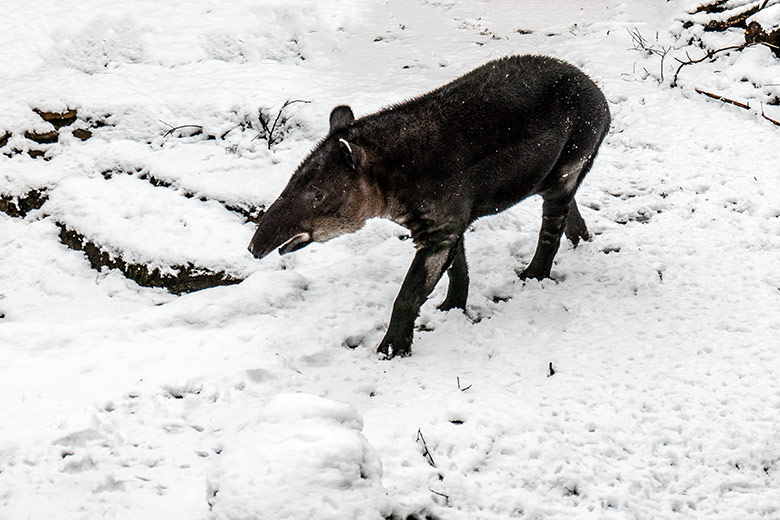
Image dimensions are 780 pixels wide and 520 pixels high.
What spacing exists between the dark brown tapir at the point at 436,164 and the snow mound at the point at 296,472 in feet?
5.15

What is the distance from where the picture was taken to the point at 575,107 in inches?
201

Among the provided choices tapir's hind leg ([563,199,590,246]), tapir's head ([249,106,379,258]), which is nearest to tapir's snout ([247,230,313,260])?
tapir's head ([249,106,379,258])

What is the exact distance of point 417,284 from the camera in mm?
4723

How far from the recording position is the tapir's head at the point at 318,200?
4.47m

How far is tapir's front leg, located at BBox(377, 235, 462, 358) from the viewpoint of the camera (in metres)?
4.71

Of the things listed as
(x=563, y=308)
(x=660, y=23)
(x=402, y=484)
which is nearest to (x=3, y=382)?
(x=402, y=484)

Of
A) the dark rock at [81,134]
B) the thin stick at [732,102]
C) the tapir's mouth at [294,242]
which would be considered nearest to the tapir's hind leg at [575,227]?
the tapir's mouth at [294,242]

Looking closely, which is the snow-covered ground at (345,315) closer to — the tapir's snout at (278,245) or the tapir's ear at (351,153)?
the tapir's snout at (278,245)

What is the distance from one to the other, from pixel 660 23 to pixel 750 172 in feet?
12.6

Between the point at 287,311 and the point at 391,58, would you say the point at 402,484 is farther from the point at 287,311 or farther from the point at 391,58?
the point at 391,58

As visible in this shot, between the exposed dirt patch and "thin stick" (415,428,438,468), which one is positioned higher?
"thin stick" (415,428,438,468)

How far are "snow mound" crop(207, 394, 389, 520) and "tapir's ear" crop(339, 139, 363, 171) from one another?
1724mm

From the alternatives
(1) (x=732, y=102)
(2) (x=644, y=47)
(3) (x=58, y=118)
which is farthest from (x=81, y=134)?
(1) (x=732, y=102)

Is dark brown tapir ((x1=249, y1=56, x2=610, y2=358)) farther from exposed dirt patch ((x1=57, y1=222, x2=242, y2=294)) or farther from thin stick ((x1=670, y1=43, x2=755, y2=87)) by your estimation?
thin stick ((x1=670, y1=43, x2=755, y2=87))
